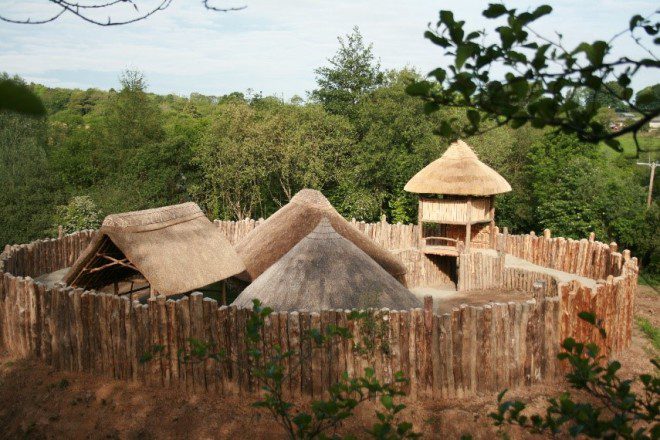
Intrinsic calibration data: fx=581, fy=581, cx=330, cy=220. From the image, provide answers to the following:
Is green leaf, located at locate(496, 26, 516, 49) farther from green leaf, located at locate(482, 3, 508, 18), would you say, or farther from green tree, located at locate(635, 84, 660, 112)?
green tree, located at locate(635, 84, 660, 112)

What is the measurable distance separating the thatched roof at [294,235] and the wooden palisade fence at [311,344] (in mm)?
5348

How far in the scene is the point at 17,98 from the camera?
101 centimetres

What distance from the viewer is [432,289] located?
62.1 feet

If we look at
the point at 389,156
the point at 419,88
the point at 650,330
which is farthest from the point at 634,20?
the point at 389,156

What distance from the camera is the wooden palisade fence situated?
7.90 meters

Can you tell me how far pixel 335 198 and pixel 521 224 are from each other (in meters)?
9.13

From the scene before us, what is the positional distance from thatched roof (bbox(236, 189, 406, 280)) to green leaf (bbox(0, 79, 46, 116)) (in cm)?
1296

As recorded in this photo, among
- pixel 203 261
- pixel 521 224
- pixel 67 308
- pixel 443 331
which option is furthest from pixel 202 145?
pixel 443 331

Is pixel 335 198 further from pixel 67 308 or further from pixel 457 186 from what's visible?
pixel 67 308

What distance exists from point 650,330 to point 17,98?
45.7ft

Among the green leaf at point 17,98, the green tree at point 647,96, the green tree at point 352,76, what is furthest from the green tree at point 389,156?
the green leaf at point 17,98

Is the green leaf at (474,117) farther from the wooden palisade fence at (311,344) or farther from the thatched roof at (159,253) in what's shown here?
the thatched roof at (159,253)

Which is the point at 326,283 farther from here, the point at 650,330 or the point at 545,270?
the point at 545,270

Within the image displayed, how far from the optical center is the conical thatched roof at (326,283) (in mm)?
9461
